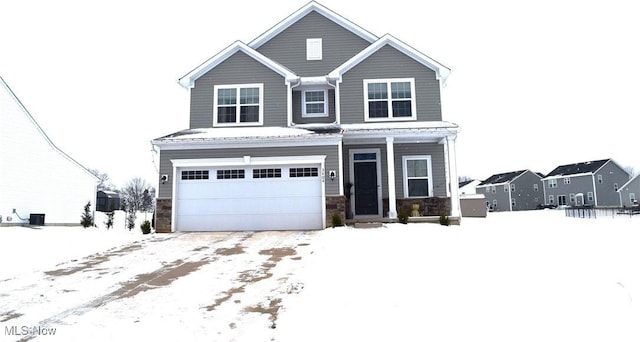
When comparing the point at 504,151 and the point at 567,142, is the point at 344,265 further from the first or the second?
the point at 504,151

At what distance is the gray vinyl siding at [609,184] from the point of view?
147 ft

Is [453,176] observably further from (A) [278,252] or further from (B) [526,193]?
(B) [526,193]

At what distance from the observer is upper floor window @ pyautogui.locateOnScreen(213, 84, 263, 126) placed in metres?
15.2

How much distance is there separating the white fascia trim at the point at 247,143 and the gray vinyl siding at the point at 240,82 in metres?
1.81

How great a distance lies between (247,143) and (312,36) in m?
6.34

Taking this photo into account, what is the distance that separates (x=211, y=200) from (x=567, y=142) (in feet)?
347

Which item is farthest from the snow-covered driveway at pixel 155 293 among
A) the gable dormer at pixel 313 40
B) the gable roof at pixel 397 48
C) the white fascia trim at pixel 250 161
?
the gable dormer at pixel 313 40

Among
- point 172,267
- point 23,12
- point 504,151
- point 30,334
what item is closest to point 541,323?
point 30,334

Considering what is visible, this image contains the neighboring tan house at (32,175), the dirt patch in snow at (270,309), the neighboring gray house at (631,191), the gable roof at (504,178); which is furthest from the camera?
the gable roof at (504,178)

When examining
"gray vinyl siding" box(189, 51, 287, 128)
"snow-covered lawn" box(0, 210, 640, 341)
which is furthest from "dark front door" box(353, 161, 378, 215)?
"snow-covered lawn" box(0, 210, 640, 341)

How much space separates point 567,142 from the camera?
96.1 metres

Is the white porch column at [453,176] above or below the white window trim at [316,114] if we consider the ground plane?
below

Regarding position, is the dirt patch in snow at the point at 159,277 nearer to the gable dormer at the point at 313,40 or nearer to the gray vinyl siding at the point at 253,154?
the gray vinyl siding at the point at 253,154

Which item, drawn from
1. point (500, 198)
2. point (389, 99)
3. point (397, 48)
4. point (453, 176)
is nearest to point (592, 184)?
point (500, 198)
